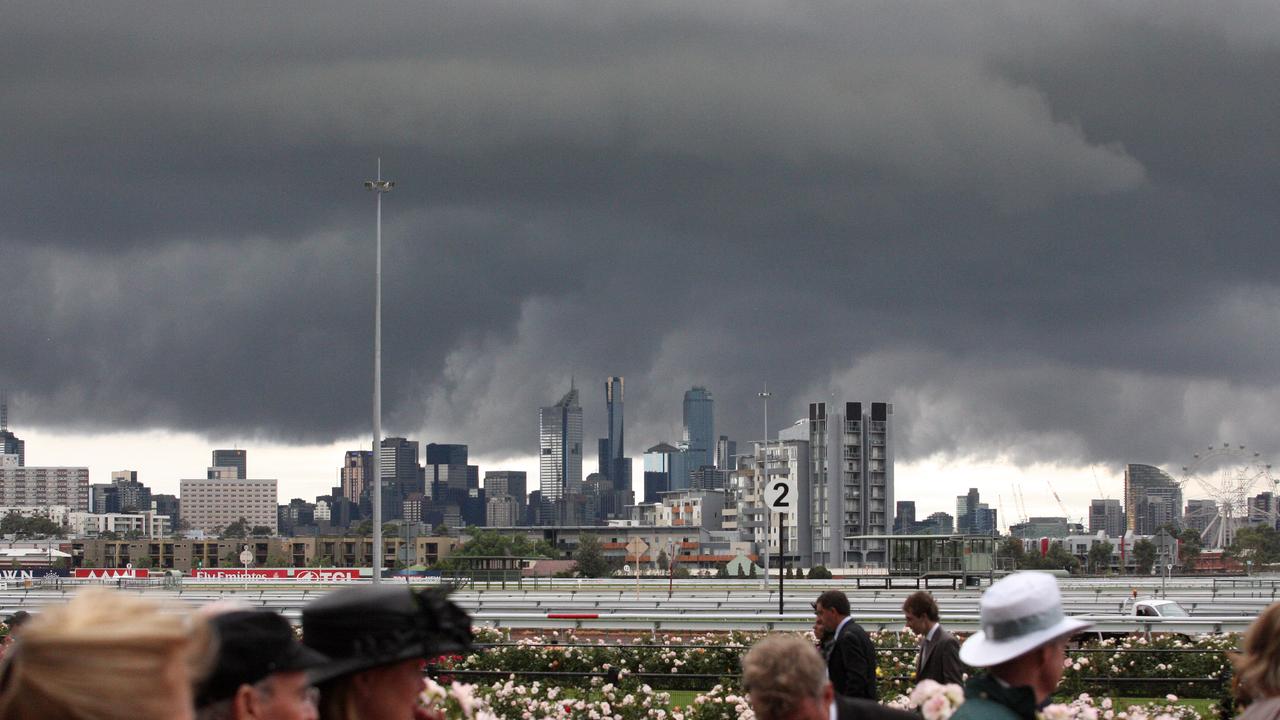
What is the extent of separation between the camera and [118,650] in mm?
2570

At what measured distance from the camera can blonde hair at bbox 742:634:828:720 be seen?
5363 mm

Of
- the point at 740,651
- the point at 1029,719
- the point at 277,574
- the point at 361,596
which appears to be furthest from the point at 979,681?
the point at 277,574

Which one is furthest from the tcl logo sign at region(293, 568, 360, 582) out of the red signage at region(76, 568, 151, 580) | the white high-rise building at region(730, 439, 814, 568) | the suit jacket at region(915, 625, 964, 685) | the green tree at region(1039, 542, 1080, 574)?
the suit jacket at region(915, 625, 964, 685)

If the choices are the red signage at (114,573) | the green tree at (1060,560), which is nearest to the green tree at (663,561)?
the green tree at (1060,560)

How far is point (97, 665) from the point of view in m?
2.56

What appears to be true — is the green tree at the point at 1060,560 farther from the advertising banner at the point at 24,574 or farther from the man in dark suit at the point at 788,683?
the man in dark suit at the point at 788,683

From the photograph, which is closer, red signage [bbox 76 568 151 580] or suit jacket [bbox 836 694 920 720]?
suit jacket [bbox 836 694 920 720]

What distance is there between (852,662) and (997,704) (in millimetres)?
5896

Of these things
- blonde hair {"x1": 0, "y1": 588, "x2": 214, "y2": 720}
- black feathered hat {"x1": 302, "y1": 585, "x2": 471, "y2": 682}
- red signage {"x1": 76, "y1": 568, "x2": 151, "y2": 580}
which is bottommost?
red signage {"x1": 76, "y1": 568, "x2": 151, "y2": 580}

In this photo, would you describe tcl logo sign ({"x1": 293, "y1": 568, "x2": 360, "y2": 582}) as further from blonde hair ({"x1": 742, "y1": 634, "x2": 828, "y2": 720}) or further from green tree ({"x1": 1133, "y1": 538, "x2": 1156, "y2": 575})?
green tree ({"x1": 1133, "y1": 538, "x2": 1156, "y2": 575})

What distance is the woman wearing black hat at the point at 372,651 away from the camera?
417 centimetres

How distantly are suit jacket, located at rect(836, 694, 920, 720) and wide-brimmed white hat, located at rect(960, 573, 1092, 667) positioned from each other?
0.39 meters

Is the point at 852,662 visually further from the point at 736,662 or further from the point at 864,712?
the point at 736,662

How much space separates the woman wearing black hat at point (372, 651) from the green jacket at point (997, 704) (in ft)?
6.64
